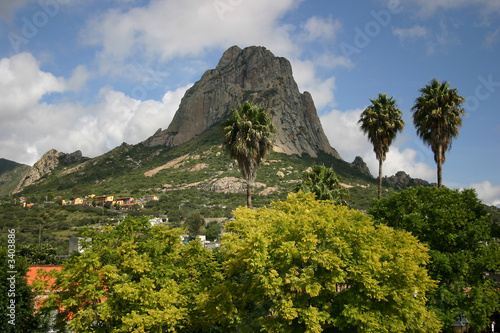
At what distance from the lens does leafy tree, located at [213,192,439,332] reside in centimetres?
1423

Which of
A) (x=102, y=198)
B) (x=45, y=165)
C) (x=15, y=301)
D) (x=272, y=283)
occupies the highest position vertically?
(x=45, y=165)

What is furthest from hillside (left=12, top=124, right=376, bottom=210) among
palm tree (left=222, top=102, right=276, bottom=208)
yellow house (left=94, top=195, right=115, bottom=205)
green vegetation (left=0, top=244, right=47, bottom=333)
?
green vegetation (left=0, top=244, right=47, bottom=333)

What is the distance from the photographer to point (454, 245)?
19969 millimetres

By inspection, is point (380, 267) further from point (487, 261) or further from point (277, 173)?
point (277, 173)

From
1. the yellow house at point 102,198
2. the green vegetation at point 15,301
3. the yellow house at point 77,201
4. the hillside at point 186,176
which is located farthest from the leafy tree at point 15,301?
the yellow house at point 77,201

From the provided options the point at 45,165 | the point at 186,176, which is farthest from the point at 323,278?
the point at 45,165

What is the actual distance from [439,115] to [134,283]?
22.4 meters

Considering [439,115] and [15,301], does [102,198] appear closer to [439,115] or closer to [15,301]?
[15,301]

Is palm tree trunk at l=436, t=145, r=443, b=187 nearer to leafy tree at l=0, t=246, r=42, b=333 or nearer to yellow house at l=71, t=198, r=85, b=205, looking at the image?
leafy tree at l=0, t=246, r=42, b=333

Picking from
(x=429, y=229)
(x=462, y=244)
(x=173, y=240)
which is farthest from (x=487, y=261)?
(x=173, y=240)

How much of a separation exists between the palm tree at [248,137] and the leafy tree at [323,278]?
23.4 feet

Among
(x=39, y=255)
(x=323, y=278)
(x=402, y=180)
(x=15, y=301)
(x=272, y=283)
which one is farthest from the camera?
(x=402, y=180)

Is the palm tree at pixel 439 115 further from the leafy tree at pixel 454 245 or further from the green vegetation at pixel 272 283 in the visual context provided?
the green vegetation at pixel 272 283

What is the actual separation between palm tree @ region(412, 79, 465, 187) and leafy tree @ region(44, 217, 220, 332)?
18174mm
